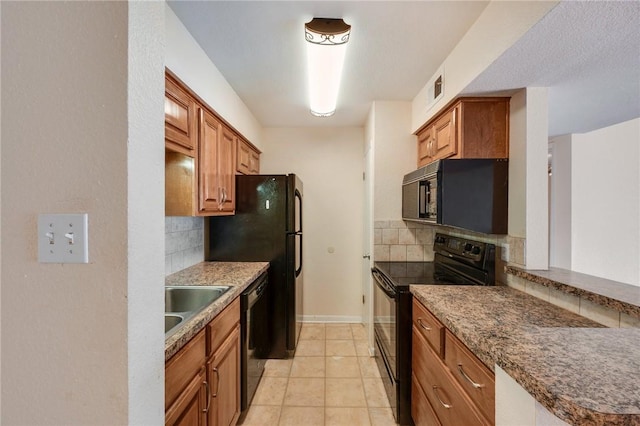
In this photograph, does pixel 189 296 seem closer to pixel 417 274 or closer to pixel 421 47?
pixel 417 274

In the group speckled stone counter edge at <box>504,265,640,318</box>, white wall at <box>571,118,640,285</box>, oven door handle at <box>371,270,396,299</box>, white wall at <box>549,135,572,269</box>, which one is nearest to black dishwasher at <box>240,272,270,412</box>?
oven door handle at <box>371,270,396,299</box>

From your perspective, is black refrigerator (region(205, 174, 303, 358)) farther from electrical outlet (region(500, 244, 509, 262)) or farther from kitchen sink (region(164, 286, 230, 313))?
electrical outlet (region(500, 244, 509, 262))

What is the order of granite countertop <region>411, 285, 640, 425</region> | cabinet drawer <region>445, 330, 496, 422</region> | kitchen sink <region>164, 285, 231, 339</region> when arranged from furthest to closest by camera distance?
kitchen sink <region>164, 285, 231, 339</region>, cabinet drawer <region>445, 330, 496, 422</region>, granite countertop <region>411, 285, 640, 425</region>

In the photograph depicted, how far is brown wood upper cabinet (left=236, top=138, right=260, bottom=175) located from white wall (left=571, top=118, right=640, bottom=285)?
3622 millimetres

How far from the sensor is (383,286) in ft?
6.86

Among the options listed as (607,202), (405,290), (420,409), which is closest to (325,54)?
(405,290)

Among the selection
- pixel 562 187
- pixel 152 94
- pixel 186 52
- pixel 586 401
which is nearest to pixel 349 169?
pixel 186 52

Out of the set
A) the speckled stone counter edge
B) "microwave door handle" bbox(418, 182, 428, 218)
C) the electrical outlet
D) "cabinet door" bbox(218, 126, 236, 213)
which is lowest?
the speckled stone counter edge

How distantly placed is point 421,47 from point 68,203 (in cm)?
193

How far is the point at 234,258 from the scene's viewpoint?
2.56 m

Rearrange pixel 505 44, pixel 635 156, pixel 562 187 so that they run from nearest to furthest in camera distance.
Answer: pixel 505 44, pixel 635 156, pixel 562 187

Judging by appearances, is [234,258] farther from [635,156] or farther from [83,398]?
[635,156]

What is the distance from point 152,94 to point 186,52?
1039 mm

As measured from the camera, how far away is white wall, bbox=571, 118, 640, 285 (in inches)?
117
